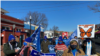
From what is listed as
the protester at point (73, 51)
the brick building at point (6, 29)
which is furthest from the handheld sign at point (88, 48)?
the brick building at point (6, 29)

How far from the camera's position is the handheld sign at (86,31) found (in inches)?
146

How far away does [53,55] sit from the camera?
302 centimetres

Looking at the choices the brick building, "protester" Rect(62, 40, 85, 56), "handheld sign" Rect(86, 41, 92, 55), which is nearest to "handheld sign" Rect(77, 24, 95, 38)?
"handheld sign" Rect(86, 41, 92, 55)

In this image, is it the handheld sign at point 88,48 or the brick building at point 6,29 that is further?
the brick building at point 6,29

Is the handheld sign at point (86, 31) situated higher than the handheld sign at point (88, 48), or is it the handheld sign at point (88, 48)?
the handheld sign at point (86, 31)

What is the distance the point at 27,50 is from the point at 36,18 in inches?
1586

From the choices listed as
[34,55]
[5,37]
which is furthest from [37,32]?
[5,37]

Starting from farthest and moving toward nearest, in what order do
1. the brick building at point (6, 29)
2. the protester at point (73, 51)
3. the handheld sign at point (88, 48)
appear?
the brick building at point (6, 29), the handheld sign at point (88, 48), the protester at point (73, 51)

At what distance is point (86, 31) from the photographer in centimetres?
377

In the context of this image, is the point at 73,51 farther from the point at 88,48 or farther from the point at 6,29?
the point at 6,29

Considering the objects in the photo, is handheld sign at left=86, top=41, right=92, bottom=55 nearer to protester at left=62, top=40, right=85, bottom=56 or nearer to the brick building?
protester at left=62, top=40, right=85, bottom=56

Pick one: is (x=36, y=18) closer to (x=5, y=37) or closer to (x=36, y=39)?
(x=5, y=37)

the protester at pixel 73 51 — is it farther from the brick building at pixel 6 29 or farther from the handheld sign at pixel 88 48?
the brick building at pixel 6 29

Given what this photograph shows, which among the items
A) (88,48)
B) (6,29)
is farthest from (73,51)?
(6,29)
